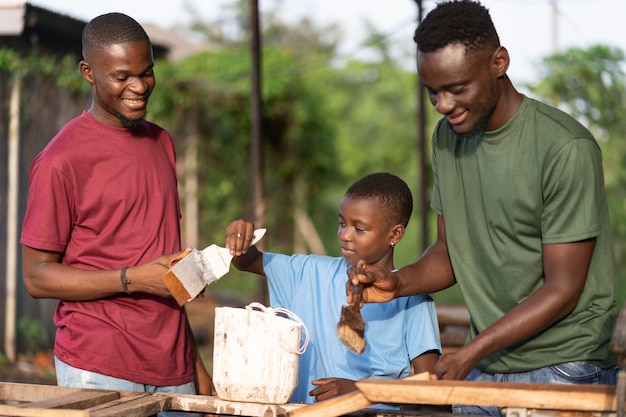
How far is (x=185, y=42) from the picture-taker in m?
12.7

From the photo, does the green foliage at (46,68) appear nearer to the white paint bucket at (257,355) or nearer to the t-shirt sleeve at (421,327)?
the t-shirt sleeve at (421,327)

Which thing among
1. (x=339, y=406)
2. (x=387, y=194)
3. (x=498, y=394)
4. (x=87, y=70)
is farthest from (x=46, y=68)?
(x=498, y=394)

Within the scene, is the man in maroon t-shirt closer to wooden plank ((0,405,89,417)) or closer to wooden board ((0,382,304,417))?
wooden board ((0,382,304,417))

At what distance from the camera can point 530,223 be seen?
2.72 metres

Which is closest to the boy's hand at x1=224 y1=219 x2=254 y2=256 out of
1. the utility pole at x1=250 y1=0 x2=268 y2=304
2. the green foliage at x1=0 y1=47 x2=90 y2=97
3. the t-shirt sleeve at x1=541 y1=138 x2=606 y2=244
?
the t-shirt sleeve at x1=541 y1=138 x2=606 y2=244

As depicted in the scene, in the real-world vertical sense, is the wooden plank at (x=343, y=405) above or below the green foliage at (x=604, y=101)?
below

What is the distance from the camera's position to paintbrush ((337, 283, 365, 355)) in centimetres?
265

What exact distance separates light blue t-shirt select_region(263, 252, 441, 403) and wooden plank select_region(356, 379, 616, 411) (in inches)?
28.2

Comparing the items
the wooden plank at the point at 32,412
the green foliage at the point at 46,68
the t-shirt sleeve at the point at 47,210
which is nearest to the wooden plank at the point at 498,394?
the wooden plank at the point at 32,412

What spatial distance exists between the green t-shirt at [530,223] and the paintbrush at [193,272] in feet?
2.47

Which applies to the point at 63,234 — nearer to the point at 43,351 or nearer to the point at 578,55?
the point at 43,351

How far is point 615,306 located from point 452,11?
99 centimetres

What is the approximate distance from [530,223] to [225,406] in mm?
1030

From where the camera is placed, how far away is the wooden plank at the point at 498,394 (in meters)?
2.31
